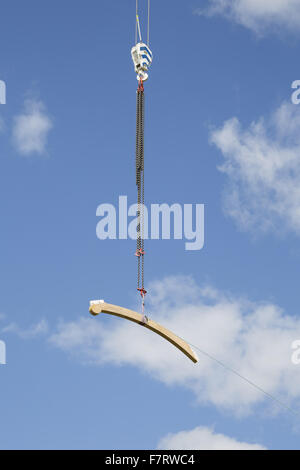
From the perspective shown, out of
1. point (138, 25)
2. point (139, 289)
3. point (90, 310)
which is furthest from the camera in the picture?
point (138, 25)

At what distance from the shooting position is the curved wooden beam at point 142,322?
2155 centimetres

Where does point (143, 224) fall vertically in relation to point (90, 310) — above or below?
above

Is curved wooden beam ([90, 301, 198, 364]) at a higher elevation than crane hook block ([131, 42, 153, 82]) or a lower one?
lower

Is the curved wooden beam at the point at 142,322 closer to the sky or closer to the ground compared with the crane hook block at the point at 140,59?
closer to the ground

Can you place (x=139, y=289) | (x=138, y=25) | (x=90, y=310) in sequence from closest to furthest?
1. (x=90, y=310)
2. (x=139, y=289)
3. (x=138, y=25)

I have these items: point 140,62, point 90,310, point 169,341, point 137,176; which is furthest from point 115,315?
point 140,62

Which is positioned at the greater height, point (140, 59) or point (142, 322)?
point (140, 59)

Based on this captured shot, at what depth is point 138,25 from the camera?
26328mm

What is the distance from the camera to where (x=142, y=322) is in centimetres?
2247

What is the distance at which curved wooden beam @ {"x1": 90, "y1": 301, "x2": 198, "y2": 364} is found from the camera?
70.7ft

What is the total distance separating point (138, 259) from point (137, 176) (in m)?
2.89

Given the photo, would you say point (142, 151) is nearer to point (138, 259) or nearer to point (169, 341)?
point (138, 259)
